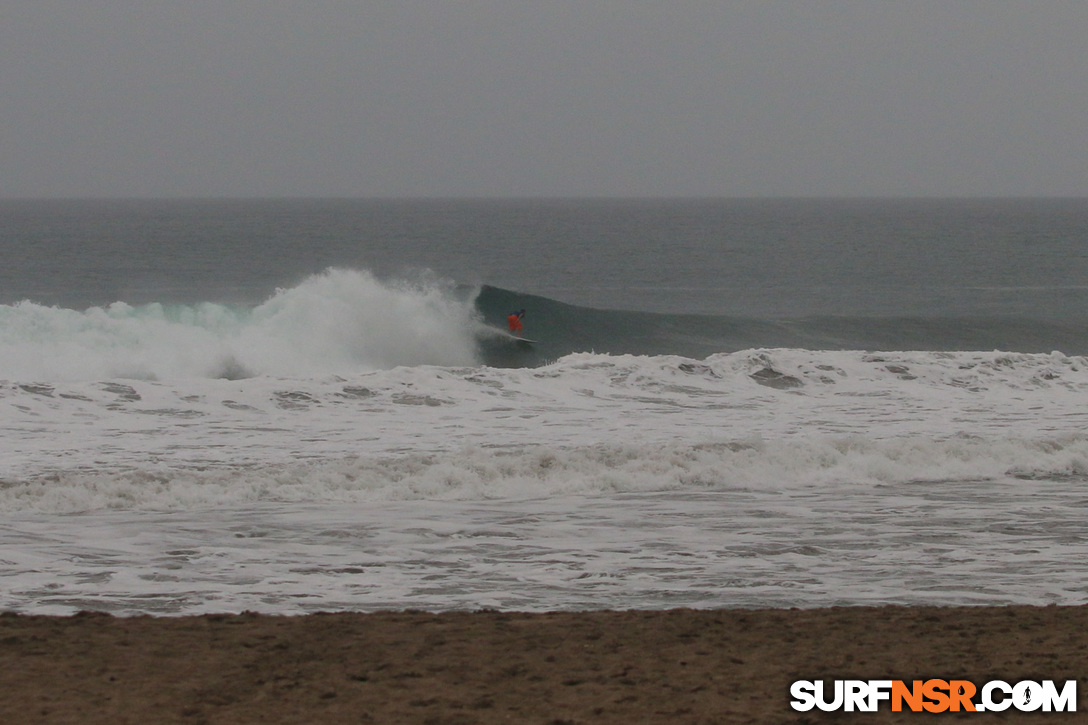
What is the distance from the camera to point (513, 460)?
13594 mm

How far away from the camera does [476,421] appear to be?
646 inches

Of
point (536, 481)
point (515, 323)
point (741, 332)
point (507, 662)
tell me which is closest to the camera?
point (507, 662)

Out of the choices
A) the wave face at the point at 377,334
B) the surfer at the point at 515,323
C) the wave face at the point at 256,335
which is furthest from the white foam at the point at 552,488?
the surfer at the point at 515,323

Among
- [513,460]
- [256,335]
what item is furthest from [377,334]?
[513,460]

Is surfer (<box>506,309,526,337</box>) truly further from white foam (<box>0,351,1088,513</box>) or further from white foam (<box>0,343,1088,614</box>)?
white foam (<box>0,343,1088,614</box>)

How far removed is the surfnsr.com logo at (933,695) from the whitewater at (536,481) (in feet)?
7.50

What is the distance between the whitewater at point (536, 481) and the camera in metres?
9.07

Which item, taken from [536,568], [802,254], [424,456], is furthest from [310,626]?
[802,254]

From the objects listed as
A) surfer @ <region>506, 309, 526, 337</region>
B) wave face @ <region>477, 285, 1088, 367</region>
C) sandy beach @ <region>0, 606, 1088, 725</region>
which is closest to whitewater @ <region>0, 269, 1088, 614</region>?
sandy beach @ <region>0, 606, 1088, 725</region>

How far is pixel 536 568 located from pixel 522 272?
50.1 m

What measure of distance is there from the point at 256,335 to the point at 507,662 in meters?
18.9

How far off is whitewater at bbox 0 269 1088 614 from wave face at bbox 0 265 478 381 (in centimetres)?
12

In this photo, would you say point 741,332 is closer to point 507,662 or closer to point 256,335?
point 256,335

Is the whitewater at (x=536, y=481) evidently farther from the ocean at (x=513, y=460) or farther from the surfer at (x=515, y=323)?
the surfer at (x=515, y=323)
